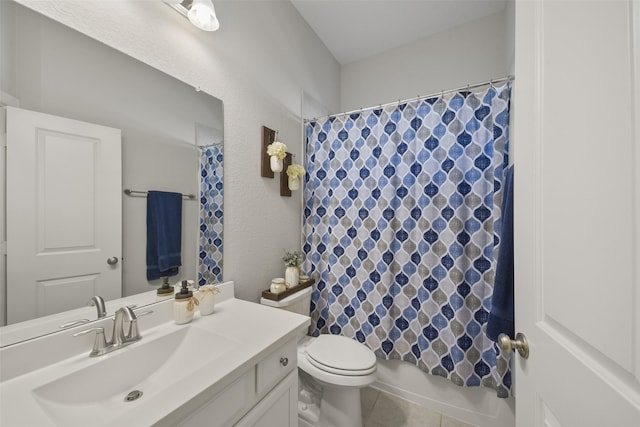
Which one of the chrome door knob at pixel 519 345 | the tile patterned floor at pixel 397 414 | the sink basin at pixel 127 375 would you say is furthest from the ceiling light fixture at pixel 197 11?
the tile patterned floor at pixel 397 414

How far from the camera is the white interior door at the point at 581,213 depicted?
0.36 m

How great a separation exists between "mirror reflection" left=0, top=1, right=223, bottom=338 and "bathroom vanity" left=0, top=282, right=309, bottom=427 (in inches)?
5.5

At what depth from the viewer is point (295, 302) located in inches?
61.6

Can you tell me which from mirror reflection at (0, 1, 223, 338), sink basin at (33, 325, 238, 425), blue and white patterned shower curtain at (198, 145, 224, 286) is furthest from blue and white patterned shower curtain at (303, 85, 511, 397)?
sink basin at (33, 325, 238, 425)

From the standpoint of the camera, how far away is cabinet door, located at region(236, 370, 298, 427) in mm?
782

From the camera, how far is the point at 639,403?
335mm

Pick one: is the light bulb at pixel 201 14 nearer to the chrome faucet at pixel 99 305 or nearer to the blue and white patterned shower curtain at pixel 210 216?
the blue and white patterned shower curtain at pixel 210 216

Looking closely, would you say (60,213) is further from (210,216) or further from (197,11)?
(197,11)

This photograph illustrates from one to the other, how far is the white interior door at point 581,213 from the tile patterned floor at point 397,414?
109 centimetres

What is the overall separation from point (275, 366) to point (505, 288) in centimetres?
106

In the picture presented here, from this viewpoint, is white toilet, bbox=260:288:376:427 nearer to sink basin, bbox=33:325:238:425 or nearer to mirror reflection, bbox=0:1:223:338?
sink basin, bbox=33:325:238:425

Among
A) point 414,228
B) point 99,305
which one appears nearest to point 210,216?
point 99,305

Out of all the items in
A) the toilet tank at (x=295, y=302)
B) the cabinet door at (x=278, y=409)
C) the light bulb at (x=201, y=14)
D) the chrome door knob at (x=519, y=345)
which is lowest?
the cabinet door at (x=278, y=409)

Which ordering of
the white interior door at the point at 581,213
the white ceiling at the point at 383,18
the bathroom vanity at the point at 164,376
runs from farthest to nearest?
the white ceiling at the point at 383,18, the bathroom vanity at the point at 164,376, the white interior door at the point at 581,213
